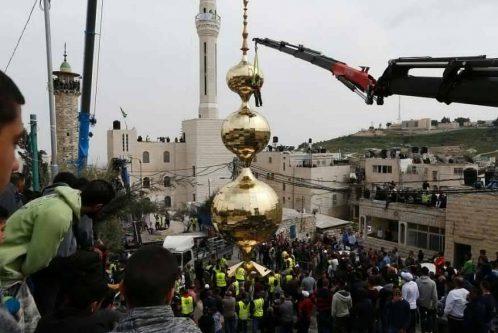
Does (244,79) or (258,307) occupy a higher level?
(244,79)

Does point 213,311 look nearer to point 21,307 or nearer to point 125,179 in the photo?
point 21,307

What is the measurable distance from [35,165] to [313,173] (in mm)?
37541

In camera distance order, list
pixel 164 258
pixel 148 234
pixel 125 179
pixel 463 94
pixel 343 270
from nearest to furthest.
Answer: pixel 164 258, pixel 463 94, pixel 343 270, pixel 125 179, pixel 148 234

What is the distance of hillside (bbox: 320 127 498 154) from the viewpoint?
82.5 m

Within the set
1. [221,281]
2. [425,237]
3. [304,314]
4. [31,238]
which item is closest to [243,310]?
[304,314]

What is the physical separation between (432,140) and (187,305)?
9630cm

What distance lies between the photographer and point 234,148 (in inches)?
162

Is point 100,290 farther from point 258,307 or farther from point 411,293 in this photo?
point 411,293

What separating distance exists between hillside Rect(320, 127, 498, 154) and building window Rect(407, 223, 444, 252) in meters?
59.9

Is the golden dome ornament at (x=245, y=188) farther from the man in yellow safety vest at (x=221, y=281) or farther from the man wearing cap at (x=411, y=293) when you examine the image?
the man in yellow safety vest at (x=221, y=281)

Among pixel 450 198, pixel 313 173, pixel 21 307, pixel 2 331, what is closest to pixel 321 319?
pixel 21 307

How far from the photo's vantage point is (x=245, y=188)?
3994 mm

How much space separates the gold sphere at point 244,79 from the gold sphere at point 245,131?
0.13m

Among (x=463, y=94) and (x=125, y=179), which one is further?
(x=125, y=179)
